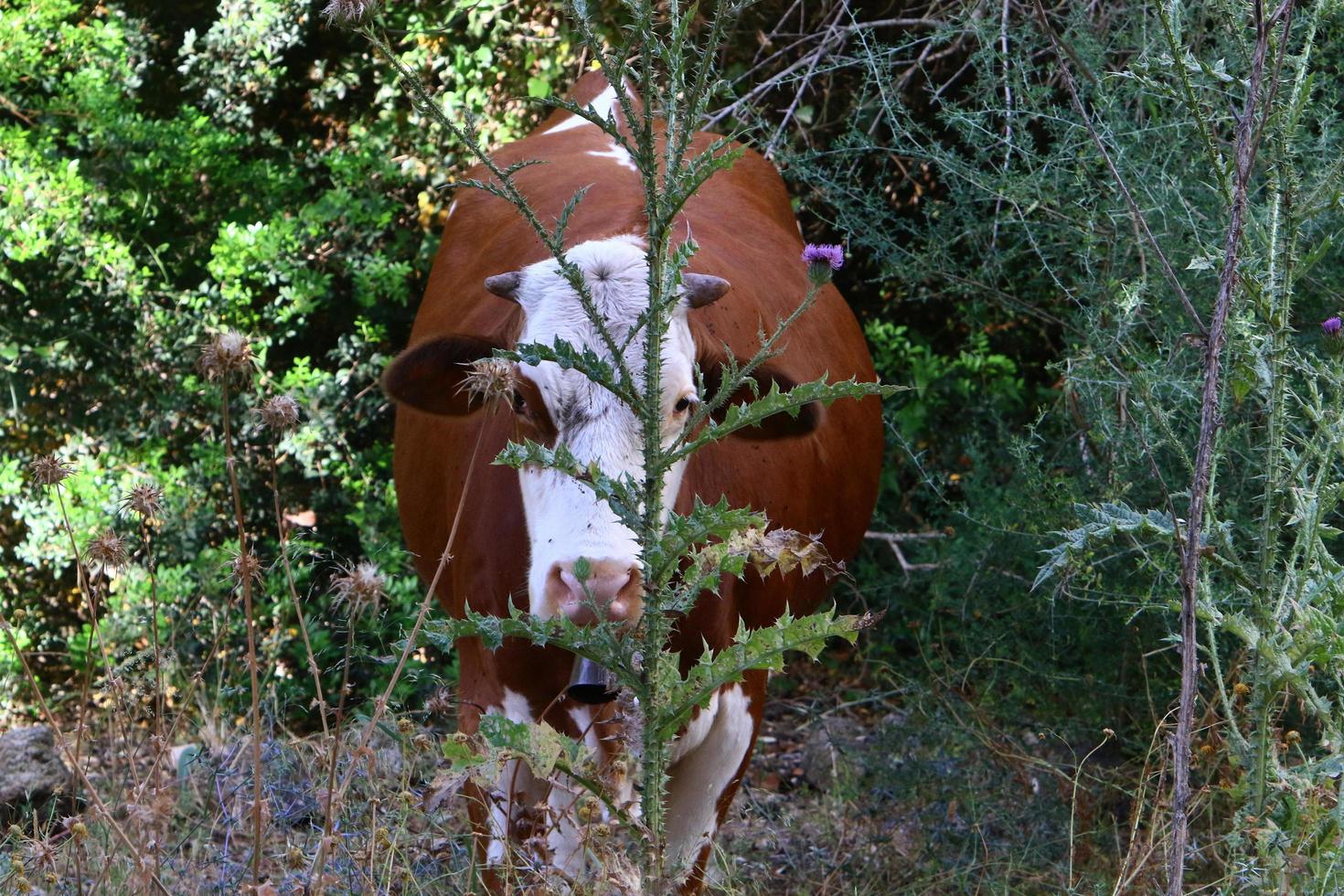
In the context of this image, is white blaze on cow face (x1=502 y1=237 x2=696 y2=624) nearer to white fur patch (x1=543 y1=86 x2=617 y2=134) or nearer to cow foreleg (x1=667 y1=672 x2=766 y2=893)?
cow foreleg (x1=667 y1=672 x2=766 y2=893)

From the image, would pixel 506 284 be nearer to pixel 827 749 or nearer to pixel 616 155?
pixel 616 155

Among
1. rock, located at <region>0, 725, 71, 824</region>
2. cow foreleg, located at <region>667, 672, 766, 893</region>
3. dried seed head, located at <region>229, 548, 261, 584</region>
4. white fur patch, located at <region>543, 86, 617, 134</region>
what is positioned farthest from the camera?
white fur patch, located at <region>543, 86, 617, 134</region>

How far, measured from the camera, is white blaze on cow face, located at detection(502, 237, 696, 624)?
2506 millimetres

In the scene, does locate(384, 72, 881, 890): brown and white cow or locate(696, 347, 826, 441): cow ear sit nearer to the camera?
locate(384, 72, 881, 890): brown and white cow

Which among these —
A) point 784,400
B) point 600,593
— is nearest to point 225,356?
point 784,400

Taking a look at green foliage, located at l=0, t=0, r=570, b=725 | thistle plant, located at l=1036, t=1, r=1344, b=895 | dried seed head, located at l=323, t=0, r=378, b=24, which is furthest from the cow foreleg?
green foliage, located at l=0, t=0, r=570, b=725

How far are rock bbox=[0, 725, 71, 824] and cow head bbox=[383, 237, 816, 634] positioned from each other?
65.8 inches

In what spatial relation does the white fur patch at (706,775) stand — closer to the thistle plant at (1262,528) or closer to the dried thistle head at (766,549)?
the thistle plant at (1262,528)

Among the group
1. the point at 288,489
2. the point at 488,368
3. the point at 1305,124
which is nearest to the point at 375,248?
the point at 288,489

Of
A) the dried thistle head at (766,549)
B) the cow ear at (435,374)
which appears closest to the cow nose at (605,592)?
the dried thistle head at (766,549)

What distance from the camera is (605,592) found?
2449mm

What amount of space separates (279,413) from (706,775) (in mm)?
1689

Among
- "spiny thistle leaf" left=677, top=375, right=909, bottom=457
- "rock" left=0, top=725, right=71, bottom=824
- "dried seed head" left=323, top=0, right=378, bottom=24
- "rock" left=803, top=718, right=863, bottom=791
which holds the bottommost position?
"rock" left=803, top=718, right=863, bottom=791

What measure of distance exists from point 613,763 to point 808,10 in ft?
14.4
